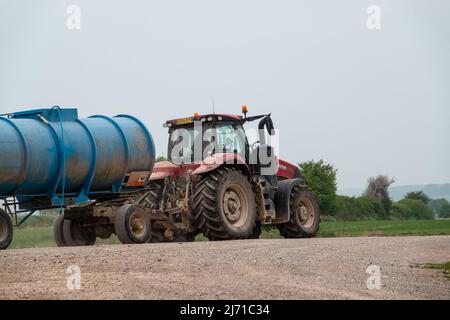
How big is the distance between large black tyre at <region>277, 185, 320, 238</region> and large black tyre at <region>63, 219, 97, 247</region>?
4980 millimetres

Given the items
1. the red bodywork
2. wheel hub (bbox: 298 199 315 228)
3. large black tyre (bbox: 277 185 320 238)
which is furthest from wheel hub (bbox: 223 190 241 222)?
wheel hub (bbox: 298 199 315 228)

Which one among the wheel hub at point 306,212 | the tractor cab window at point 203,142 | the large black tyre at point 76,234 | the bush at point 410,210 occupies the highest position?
the tractor cab window at point 203,142

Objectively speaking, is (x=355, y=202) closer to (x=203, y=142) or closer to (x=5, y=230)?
(x=203, y=142)

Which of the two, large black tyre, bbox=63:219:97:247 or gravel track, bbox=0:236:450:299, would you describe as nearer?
gravel track, bbox=0:236:450:299

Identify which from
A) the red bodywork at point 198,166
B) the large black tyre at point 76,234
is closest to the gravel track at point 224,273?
the red bodywork at point 198,166

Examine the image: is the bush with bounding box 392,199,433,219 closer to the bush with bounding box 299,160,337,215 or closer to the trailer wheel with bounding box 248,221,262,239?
the bush with bounding box 299,160,337,215

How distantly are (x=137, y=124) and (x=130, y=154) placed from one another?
2.53 ft

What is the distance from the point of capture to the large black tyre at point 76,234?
57.6 feet

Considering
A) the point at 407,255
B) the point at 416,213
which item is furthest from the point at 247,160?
the point at 416,213

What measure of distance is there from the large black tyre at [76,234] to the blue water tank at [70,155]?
967 mm

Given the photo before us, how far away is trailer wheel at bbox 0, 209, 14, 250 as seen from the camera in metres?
14.8

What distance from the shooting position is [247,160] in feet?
62.6

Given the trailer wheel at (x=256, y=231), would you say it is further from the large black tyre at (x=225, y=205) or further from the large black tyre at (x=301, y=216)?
the large black tyre at (x=225, y=205)
